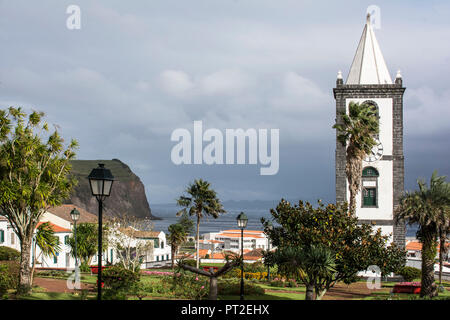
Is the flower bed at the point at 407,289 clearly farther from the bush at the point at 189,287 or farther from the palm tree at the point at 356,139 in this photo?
the bush at the point at 189,287

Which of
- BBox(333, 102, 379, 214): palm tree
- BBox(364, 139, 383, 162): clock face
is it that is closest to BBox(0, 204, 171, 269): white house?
BBox(333, 102, 379, 214): palm tree

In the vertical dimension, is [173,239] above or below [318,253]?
below

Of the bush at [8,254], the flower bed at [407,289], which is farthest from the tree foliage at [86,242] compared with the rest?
the flower bed at [407,289]

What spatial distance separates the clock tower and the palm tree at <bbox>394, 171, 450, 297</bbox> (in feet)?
50.5

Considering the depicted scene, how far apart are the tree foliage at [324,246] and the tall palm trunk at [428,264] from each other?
101 inches

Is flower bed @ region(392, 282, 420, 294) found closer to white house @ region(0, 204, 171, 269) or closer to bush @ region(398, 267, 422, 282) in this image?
bush @ region(398, 267, 422, 282)

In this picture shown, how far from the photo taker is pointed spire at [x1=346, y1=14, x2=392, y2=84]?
144 feet

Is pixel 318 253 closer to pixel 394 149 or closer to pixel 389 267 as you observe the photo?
pixel 389 267

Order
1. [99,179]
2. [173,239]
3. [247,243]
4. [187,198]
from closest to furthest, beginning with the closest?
[99,179] < [187,198] < [173,239] < [247,243]

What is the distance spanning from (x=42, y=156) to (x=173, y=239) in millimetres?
34829

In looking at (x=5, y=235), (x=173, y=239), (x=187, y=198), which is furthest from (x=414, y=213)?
(x=5, y=235)

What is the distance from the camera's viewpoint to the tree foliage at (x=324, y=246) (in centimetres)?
2148

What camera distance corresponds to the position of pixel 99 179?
45.6 ft

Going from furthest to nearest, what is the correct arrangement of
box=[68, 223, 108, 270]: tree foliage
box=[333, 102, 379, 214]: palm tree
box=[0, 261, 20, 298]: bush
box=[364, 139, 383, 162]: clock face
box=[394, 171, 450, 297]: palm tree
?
box=[68, 223, 108, 270]: tree foliage < box=[364, 139, 383, 162]: clock face < box=[333, 102, 379, 214]: palm tree < box=[394, 171, 450, 297]: palm tree < box=[0, 261, 20, 298]: bush
